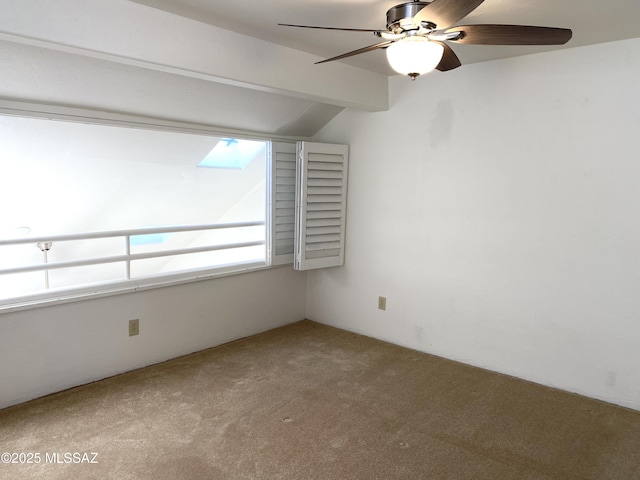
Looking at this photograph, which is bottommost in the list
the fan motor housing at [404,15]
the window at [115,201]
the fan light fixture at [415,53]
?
the window at [115,201]

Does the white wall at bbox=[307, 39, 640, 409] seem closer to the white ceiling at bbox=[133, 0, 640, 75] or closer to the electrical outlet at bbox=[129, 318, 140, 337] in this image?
the white ceiling at bbox=[133, 0, 640, 75]

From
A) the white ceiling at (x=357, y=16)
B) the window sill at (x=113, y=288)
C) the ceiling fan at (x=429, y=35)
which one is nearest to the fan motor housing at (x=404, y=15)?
the ceiling fan at (x=429, y=35)

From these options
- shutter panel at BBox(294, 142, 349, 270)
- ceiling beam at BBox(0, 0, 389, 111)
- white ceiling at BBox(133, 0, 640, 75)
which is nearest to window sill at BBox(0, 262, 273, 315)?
shutter panel at BBox(294, 142, 349, 270)

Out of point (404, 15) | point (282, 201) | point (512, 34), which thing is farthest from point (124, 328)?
point (512, 34)

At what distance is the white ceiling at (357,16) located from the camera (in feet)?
6.31

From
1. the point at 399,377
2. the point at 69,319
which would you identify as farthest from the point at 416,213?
the point at 69,319

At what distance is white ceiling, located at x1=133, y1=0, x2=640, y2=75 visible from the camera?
6.31ft

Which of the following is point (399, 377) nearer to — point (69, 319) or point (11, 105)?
point (69, 319)

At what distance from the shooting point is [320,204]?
3.67 m

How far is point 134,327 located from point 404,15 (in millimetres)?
2569

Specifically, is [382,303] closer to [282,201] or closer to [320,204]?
[320,204]

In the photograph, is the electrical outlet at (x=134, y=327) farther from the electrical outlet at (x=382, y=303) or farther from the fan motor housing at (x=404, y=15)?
the fan motor housing at (x=404, y=15)

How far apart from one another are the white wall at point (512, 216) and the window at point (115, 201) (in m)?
1.13

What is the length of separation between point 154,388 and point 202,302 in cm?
78
